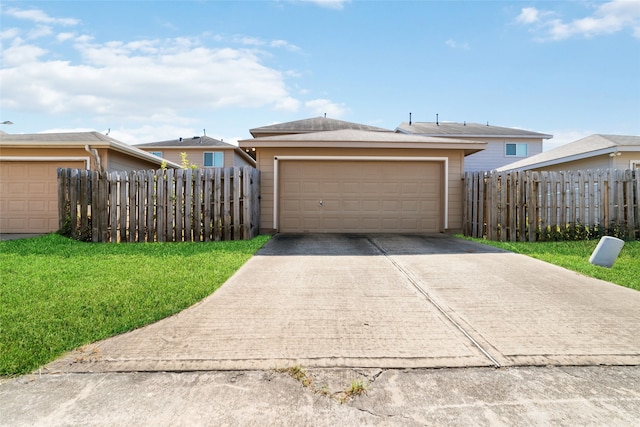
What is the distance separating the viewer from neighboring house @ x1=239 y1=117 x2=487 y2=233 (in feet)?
38.2

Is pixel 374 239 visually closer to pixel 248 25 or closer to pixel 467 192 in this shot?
pixel 467 192

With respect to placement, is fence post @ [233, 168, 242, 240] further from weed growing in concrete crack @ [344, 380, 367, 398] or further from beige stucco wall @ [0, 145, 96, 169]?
weed growing in concrete crack @ [344, 380, 367, 398]

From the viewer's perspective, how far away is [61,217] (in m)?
10.3

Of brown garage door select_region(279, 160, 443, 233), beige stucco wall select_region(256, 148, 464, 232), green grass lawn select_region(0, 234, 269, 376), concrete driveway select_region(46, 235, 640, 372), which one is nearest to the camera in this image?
concrete driveway select_region(46, 235, 640, 372)

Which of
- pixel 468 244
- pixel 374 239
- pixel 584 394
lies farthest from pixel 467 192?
pixel 584 394

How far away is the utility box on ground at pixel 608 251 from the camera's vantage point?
681cm

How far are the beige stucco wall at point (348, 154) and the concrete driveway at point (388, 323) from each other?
500 centimetres

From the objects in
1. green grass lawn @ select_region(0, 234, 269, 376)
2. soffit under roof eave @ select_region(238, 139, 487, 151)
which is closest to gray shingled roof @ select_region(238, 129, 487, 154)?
soffit under roof eave @ select_region(238, 139, 487, 151)

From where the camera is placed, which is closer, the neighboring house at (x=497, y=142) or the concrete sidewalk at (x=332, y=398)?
the concrete sidewalk at (x=332, y=398)

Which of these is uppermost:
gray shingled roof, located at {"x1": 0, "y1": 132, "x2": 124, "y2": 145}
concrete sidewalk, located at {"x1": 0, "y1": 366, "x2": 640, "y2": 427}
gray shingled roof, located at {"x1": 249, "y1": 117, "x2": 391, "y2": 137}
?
gray shingled roof, located at {"x1": 249, "y1": 117, "x2": 391, "y2": 137}

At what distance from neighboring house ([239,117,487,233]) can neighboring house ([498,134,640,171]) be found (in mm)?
4583

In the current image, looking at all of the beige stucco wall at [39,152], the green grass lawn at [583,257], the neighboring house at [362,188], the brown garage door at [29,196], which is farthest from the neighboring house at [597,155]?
the brown garage door at [29,196]

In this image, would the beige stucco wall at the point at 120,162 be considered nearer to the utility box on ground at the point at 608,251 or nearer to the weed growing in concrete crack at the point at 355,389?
the weed growing in concrete crack at the point at 355,389

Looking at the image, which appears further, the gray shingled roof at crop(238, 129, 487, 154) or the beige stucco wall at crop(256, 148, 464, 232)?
the beige stucco wall at crop(256, 148, 464, 232)
